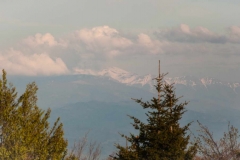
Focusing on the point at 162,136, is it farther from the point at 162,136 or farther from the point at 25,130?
the point at 25,130

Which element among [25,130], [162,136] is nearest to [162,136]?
[162,136]

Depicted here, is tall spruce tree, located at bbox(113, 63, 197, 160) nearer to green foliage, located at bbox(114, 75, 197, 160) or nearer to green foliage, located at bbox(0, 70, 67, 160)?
green foliage, located at bbox(114, 75, 197, 160)

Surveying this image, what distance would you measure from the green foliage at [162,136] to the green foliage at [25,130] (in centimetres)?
685

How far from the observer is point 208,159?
24.7 meters

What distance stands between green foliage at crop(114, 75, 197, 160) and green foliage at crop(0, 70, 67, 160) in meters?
6.85

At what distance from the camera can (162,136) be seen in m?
32.2

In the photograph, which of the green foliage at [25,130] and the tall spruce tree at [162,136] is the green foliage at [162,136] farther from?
the green foliage at [25,130]

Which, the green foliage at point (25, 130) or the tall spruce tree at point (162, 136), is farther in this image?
the tall spruce tree at point (162, 136)

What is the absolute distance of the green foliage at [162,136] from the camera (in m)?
32.2

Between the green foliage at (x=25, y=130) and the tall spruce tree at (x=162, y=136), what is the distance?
6842mm

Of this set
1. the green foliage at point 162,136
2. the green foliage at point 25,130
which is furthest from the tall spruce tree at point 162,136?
the green foliage at point 25,130

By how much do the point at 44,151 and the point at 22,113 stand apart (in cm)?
282

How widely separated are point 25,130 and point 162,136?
11606 mm

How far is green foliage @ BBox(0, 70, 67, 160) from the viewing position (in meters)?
24.3
